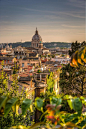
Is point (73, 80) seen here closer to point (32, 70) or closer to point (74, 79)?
point (74, 79)

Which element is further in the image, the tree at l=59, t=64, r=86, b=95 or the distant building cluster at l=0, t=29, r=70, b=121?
the tree at l=59, t=64, r=86, b=95

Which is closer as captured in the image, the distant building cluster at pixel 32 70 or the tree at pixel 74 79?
the distant building cluster at pixel 32 70

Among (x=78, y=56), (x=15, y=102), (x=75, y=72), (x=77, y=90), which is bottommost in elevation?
(x=77, y=90)

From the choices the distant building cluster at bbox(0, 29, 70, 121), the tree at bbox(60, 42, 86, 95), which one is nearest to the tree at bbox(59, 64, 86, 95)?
the tree at bbox(60, 42, 86, 95)

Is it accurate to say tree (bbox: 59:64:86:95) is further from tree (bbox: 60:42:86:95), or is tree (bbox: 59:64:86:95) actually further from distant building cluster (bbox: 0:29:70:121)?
distant building cluster (bbox: 0:29:70:121)

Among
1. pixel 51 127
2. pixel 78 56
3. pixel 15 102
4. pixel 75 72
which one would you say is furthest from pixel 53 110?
pixel 75 72

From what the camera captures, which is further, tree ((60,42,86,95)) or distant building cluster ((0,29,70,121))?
tree ((60,42,86,95))

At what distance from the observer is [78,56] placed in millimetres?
1156

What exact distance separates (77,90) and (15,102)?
710 cm

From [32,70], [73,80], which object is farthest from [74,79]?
[32,70]

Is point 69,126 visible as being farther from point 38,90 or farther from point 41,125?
point 38,90

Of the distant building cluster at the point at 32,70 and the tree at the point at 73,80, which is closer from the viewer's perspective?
the distant building cluster at the point at 32,70

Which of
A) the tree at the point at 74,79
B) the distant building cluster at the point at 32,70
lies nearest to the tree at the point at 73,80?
the tree at the point at 74,79

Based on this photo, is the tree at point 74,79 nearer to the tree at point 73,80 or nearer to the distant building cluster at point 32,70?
the tree at point 73,80
